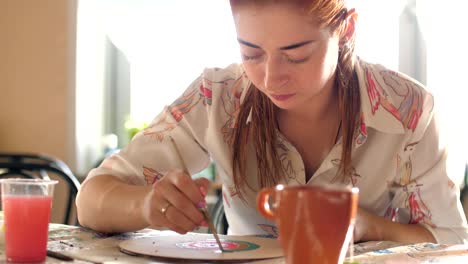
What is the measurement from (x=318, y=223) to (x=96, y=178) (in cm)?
72

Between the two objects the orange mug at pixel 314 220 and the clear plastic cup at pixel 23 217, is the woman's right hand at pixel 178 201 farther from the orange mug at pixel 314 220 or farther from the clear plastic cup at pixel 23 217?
the orange mug at pixel 314 220

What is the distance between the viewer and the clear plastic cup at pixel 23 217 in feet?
3.31

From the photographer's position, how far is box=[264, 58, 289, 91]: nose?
125 centimetres

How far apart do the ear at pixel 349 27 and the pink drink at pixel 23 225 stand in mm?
671

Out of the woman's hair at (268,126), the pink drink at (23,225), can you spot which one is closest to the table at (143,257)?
the pink drink at (23,225)

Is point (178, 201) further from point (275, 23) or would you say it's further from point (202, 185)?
point (275, 23)

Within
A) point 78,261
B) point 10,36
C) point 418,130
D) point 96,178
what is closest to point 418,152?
point 418,130

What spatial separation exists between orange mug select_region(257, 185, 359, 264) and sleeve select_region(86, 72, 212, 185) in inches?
26.7

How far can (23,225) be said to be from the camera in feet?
3.32

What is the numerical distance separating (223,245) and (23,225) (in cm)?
32

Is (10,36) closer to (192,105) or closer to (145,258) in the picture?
(192,105)

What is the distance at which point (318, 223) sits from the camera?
78cm

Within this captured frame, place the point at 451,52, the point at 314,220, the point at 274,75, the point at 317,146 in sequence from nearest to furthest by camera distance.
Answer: the point at 314,220 < the point at 274,75 < the point at 317,146 < the point at 451,52

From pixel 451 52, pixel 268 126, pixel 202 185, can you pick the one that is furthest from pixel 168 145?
pixel 451 52
